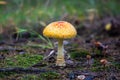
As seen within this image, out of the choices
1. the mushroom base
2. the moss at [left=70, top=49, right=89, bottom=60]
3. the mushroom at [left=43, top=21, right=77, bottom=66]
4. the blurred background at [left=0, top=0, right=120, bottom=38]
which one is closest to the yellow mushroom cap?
the mushroom at [left=43, top=21, right=77, bottom=66]

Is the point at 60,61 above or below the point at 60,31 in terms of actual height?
below

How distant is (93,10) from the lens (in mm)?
6816

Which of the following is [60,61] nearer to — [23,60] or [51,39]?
[23,60]

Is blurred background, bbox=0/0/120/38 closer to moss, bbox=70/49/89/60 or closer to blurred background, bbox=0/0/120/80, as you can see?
blurred background, bbox=0/0/120/80

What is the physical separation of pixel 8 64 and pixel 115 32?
9.01 ft

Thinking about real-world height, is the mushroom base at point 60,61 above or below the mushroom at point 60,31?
below

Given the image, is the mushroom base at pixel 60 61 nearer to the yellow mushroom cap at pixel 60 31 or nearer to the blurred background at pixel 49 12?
the yellow mushroom cap at pixel 60 31

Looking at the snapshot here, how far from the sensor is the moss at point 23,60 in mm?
3512

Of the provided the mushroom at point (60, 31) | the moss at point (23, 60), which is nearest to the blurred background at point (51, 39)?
the moss at point (23, 60)

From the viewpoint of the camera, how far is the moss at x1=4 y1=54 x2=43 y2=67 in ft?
11.5

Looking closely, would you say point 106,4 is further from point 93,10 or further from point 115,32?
point 115,32

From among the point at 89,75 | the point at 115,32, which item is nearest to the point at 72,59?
the point at 89,75

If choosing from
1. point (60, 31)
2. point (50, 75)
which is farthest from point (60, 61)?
point (60, 31)

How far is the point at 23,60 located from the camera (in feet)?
12.0
